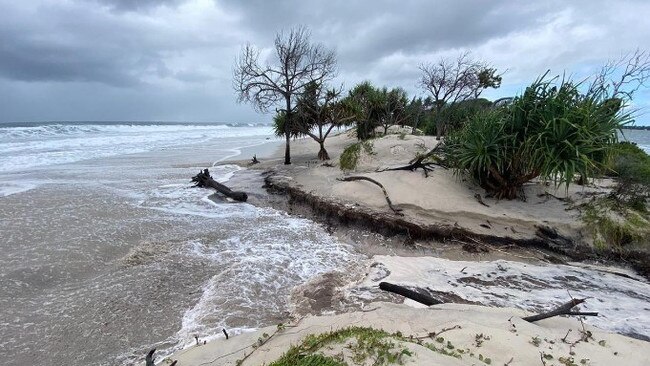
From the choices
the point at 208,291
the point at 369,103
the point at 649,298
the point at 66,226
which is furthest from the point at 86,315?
the point at 369,103

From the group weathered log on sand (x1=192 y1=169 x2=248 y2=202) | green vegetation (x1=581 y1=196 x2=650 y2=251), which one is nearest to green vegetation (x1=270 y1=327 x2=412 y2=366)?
green vegetation (x1=581 y1=196 x2=650 y2=251)

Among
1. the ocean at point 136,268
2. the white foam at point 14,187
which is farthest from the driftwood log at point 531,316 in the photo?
the white foam at point 14,187

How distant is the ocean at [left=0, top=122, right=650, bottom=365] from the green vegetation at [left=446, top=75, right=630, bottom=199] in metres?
2.30

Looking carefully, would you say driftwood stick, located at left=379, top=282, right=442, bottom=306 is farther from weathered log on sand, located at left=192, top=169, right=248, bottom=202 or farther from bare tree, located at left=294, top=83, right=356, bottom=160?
bare tree, located at left=294, top=83, right=356, bottom=160

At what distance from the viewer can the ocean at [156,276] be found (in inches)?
152

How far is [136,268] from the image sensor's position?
5.60m

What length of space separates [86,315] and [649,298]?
696 cm

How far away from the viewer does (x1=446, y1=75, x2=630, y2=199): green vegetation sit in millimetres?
6777

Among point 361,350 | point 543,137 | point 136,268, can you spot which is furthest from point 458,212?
point 136,268

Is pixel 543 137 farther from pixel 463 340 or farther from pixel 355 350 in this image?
pixel 355 350

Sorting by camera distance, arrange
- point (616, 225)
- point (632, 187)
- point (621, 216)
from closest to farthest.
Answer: point (616, 225) → point (621, 216) → point (632, 187)

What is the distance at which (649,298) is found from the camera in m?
4.66

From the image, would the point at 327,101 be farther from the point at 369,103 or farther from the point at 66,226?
the point at 66,226

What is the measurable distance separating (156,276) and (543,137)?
7265 mm
